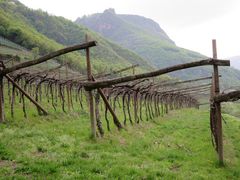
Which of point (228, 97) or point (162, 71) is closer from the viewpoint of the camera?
point (228, 97)

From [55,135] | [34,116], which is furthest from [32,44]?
[55,135]

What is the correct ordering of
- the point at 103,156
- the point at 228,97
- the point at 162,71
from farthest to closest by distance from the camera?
the point at 162,71
the point at 103,156
the point at 228,97

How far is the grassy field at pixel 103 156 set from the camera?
26.7ft

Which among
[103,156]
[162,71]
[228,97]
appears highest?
[162,71]

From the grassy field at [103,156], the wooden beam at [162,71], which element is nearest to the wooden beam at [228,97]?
the wooden beam at [162,71]

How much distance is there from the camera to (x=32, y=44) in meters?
85.8

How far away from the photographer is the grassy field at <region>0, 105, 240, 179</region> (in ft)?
26.7

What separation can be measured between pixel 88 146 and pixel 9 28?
81.7 m

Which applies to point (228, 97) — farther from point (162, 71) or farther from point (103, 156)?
point (103, 156)

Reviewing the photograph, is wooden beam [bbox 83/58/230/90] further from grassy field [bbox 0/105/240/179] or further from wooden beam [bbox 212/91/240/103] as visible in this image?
grassy field [bbox 0/105/240/179]

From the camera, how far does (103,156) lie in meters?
9.96

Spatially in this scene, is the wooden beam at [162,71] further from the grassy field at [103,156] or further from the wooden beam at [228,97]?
the grassy field at [103,156]

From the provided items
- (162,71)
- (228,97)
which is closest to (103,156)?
(162,71)

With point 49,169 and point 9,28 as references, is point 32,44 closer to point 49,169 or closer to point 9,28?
point 9,28
